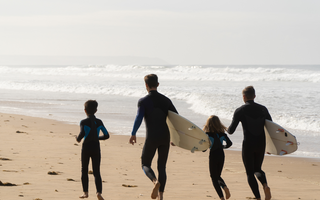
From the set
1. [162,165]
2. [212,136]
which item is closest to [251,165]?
[212,136]

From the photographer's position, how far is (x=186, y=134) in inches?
180

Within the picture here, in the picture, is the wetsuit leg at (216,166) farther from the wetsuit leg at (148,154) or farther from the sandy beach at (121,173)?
the wetsuit leg at (148,154)

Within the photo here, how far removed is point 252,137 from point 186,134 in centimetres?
87

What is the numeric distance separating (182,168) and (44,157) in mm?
2642

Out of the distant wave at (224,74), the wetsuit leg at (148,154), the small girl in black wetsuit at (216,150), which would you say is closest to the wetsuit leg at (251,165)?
the small girl in black wetsuit at (216,150)

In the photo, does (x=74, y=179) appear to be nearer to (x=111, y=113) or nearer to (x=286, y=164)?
(x=286, y=164)

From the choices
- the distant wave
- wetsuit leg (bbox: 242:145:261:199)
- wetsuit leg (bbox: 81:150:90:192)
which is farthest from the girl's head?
the distant wave

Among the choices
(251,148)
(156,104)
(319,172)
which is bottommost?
(319,172)

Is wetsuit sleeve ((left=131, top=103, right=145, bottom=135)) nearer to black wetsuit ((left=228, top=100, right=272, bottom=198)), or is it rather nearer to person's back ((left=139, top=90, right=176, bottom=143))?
person's back ((left=139, top=90, right=176, bottom=143))

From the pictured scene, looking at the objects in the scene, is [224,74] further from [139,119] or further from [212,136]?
[139,119]

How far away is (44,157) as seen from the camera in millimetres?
6531

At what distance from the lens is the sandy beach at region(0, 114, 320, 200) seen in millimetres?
4613

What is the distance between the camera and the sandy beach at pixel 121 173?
4613 mm

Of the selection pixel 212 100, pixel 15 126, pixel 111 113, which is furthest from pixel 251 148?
pixel 212 100
